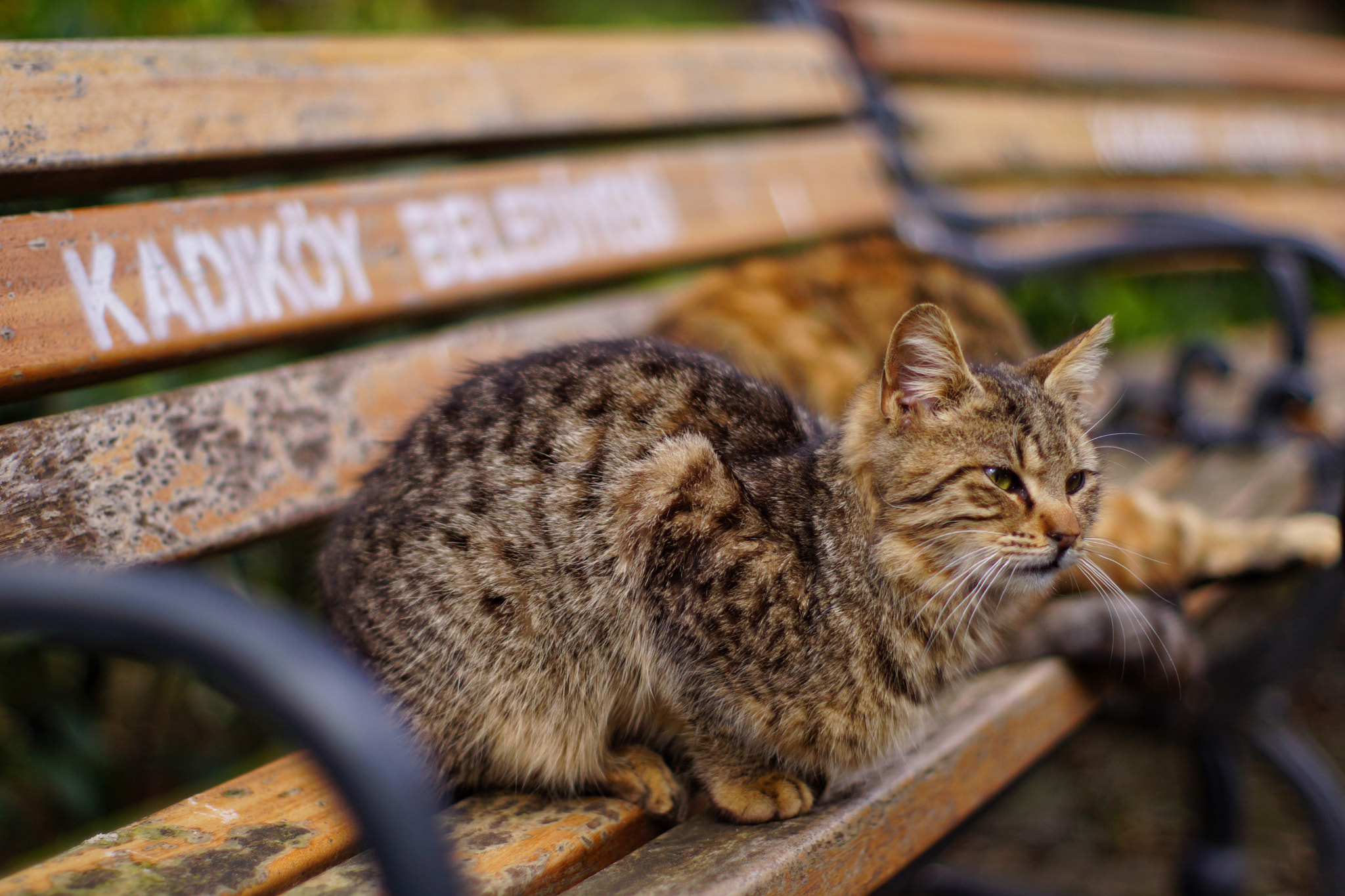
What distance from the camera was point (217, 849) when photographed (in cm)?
114

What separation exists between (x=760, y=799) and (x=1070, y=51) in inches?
136

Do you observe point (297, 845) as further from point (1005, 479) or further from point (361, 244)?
point (361, 244)

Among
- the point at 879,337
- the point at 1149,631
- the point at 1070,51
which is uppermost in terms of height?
the point at 1070,51

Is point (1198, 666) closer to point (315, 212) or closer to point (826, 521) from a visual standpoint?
point (826, 521)

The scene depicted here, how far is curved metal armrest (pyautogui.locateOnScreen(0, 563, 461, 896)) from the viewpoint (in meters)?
0.68

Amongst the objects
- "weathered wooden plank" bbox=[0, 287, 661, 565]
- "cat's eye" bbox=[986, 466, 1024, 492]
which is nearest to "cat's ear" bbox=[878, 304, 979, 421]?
"cat's eye" bbox=[986, 466, 1024, 492]

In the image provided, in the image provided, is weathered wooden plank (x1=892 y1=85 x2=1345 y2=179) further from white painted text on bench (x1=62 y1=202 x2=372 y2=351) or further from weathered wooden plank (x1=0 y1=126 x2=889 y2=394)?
white painted text on bench (x1=62 y1=202 x2=372 y2=351)

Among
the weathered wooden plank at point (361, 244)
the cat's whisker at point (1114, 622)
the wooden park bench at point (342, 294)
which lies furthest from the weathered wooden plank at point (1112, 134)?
the cat's whisker at point (1114, 622)

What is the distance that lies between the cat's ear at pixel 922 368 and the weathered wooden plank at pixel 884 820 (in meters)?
0.44

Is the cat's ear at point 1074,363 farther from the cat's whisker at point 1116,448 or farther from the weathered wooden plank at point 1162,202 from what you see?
the weathered wooden plank at point 1162,202

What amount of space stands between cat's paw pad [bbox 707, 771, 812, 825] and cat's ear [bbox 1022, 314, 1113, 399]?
2.18 ft

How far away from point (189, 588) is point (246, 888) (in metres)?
0.52

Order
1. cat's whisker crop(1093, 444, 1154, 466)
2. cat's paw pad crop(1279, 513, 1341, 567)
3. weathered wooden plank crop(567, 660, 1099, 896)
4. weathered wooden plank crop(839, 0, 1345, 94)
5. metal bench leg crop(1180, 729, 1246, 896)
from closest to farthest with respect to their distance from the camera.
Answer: weathered wooden plank crop(567, 660, 1099, 896) < cat's whisker crop(1093, 444, 1154, 466) < cat's paw pad crop(1279, 513, 1341, 567) < metal bench leg crop(1180, 729, 1246, 896) < weathered wooden plank crop(839, 0, 1345, 94)

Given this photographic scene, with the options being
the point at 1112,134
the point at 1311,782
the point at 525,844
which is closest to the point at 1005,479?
the point at 525,844
